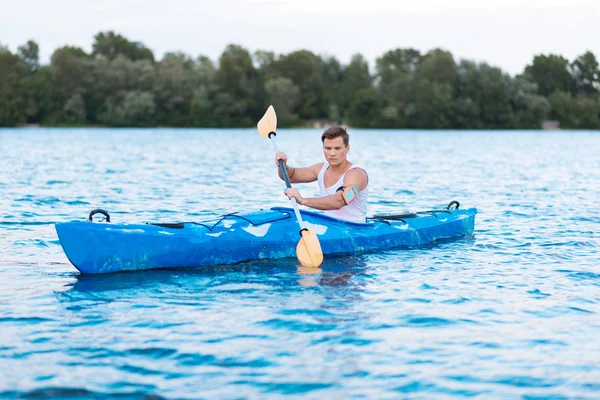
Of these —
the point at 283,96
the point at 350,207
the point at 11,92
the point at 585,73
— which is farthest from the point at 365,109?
the point at 350,207

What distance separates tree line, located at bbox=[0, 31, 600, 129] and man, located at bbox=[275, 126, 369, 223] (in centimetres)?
6630

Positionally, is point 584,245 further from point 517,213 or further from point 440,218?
point 517,213

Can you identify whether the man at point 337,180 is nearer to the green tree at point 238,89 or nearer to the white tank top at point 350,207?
the white tank top at point 350,207

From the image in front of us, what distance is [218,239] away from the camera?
6.93m

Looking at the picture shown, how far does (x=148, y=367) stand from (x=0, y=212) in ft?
26.0

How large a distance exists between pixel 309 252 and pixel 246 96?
226 feet

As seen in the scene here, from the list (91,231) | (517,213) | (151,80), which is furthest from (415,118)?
(91,231)

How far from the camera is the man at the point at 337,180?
23.4 ft

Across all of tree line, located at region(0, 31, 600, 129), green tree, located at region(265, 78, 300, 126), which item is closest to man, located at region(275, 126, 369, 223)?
tree line, located at region(0, 31, 600, 129)

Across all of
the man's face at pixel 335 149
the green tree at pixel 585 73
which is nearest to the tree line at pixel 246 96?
the green tree at pixel 585 73

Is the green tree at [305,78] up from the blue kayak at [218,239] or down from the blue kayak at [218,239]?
up

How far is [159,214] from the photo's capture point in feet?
37.5

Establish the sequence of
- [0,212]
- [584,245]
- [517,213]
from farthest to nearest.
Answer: [517,213] < [0,212] < [584,245]

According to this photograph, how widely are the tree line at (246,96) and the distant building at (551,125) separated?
1.86 ft
